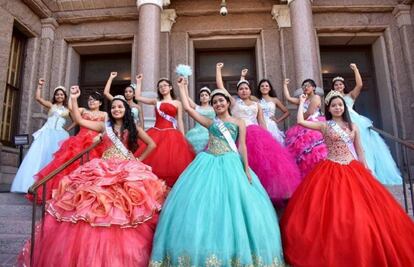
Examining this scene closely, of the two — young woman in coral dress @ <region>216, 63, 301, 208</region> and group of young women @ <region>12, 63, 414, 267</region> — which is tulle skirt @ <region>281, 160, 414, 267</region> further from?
young woman in coral dress @ <region>216, 63, 301, 208</region>

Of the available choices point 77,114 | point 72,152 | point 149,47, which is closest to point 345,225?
point 77,114

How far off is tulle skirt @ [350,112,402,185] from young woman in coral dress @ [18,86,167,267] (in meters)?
4.11

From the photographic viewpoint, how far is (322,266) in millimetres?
2916

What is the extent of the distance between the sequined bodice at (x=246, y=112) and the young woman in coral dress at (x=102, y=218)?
2177 mm

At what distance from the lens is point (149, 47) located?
773cm

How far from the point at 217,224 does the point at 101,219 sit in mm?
1088

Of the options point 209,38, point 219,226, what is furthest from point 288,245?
point 209,38

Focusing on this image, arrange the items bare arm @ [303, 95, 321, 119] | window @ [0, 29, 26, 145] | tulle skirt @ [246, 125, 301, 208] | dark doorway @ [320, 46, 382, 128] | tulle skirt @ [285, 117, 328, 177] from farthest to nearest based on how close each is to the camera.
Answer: dark doorway @ [320, 46, 382, 128], window @ [0, 29, 26, 145], bare arm @ [303, 95, 321, 119], tulle skirt @ [285, 117, 328, 177], tulle skirt @ [246, 125, 301, 208]

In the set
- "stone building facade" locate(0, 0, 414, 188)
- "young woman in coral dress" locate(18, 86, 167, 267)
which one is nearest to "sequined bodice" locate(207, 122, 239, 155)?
"young woman in coral dress" locate(18, 86, 167, 267)

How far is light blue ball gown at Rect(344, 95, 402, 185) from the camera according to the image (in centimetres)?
605

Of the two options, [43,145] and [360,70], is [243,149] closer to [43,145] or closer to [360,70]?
[43,145]

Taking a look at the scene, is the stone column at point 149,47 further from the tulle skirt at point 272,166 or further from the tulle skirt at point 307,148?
the tulle skirt at point 307,148

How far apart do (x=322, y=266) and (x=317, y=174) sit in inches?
40.9

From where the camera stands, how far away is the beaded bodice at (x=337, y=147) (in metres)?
3.82
